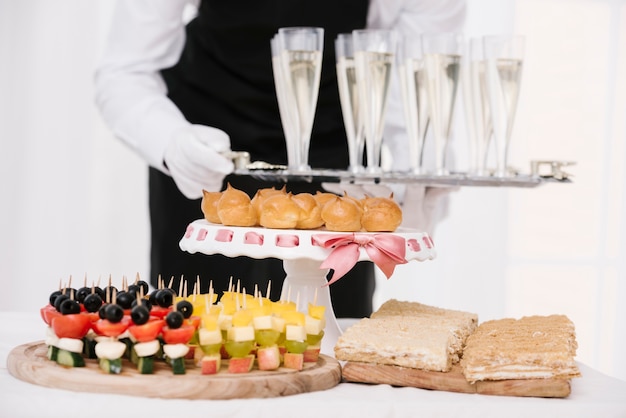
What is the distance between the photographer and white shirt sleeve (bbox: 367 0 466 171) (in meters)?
2.33

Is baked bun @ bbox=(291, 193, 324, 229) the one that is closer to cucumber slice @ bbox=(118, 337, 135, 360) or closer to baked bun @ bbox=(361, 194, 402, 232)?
baked bun @ bbox=(361, 194, 402, 232)

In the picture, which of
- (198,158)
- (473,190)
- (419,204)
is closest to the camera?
(198,158)

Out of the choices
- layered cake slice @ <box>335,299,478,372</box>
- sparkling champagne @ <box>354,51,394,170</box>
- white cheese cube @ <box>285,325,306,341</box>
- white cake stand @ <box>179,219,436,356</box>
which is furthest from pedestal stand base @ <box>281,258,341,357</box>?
white cheese cube @ <box>285,325,306,341</box>

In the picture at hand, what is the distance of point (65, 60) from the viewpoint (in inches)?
154

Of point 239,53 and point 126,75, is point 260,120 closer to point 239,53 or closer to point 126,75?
point 239,53

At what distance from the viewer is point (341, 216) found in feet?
4.67

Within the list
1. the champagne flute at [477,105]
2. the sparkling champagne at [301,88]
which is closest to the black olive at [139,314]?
the sparkling champagne at [301,88]

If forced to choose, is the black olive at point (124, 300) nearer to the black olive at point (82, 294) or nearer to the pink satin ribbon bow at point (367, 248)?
the black olive at point (82, 294)

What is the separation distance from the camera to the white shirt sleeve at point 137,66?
222cm

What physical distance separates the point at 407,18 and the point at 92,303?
4.66ft

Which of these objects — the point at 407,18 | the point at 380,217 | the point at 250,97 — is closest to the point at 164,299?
the point at 380,217

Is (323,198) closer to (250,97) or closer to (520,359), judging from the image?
(520,359)

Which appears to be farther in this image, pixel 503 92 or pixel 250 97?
pixel 250 97

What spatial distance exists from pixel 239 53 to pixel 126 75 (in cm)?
Result: 30
